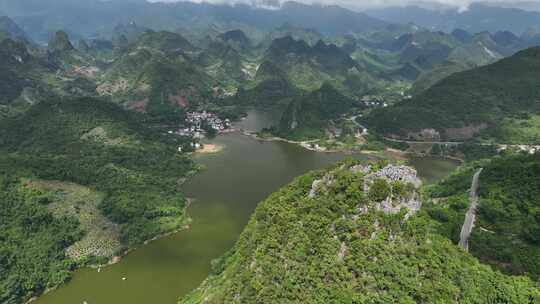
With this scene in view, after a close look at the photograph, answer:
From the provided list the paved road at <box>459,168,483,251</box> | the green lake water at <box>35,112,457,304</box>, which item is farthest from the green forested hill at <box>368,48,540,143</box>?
the paved road at <box>459,168,483,251</box>

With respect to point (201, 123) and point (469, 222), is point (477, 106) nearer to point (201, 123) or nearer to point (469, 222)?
point (469, 222)

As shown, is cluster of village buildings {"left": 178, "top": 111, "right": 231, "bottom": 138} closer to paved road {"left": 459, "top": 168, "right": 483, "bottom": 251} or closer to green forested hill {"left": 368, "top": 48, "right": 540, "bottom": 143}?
green forested hill {"left": 368, "top": 48, "right": 540, "bottom": 143}

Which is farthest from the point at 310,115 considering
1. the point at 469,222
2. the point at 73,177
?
the point at 73,177

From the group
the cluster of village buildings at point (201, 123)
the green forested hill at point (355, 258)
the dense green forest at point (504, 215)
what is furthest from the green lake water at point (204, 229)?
the dense green forest at point (504, 215)

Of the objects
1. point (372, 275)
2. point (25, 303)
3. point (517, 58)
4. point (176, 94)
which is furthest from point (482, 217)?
point (176, 94)

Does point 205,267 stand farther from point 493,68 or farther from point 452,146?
point 493,68

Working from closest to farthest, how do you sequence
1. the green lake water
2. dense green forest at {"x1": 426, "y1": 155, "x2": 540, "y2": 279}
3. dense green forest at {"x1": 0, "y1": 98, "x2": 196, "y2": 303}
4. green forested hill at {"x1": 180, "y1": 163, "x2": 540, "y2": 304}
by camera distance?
green forested hill at {"x1": 180, "y1": 163, "x2": 540, "y2": 304} → dense green forest at {"x1": 426, "y1": 155, "x2": 540, "y2": 279} → the green lake water → dense green forest at {"x1": 0, "y1": 98, "x2": 196, "y2": 303}
